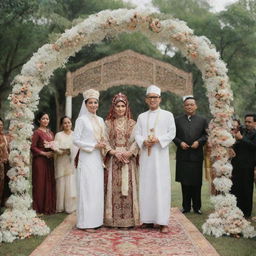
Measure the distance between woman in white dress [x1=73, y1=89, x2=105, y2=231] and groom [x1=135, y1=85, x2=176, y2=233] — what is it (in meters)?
0.66

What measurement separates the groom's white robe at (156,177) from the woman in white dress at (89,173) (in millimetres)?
660

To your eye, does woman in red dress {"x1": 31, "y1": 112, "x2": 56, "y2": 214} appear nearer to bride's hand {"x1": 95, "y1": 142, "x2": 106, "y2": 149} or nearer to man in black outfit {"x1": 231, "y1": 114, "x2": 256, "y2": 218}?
bride's hand {"x1": 95, "y1": 142, "x2": 106, "y2": 149}

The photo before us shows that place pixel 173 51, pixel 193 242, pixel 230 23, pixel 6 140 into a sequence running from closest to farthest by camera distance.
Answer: pixel 193 242 → pixel 6 140 → pixel 230 23 → pixel 173 51

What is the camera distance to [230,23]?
2484 cm

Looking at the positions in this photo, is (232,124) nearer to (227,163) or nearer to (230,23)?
(227,163)

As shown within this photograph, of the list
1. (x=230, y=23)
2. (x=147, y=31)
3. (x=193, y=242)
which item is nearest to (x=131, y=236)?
(x=193, y=242)

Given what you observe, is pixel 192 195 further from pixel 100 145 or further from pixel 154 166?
pixel 100 145

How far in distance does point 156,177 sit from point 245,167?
1.89 m

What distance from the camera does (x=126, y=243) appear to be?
6.10 m

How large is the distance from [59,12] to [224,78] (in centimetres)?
1966

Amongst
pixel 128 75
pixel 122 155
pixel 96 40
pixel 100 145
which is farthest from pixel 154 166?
pixel 128 75

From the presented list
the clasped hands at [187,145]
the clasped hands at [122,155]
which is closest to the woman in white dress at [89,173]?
the clasped hands at [122,155]

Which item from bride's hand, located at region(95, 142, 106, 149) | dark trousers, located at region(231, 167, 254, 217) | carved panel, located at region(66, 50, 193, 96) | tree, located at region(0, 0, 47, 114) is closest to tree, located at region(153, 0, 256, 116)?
tree, located at region(0, 0, 47, 114)

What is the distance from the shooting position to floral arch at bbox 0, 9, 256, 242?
694 cm
